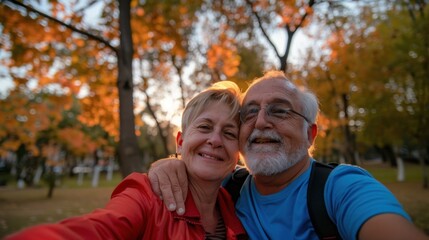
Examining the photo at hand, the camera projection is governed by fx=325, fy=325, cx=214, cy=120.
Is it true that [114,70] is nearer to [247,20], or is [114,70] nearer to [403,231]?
[247,20]

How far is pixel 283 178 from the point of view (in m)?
2.44

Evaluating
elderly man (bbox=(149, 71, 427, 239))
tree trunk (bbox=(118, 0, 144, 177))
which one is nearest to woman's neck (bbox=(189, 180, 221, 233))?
elderly man (bbox=(149, 71, 427, 239))

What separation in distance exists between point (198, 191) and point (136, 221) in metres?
0.70

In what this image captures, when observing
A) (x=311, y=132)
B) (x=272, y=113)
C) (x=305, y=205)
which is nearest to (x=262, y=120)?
(x=272, y=113)

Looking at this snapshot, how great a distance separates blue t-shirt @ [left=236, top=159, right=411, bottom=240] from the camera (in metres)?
1.69

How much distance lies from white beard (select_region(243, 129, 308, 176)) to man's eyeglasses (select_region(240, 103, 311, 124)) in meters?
0.11

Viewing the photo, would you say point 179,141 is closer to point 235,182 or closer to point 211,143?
point 211,143

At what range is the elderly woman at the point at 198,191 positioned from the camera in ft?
5.95

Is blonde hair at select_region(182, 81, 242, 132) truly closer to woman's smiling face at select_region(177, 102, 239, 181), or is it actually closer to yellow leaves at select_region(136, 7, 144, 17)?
woman's smiling face at select_region(177, 102, 239, 181)

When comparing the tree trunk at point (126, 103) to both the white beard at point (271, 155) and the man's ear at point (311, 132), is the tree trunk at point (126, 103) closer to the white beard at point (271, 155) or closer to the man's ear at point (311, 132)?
the white beard at point (271, 155)

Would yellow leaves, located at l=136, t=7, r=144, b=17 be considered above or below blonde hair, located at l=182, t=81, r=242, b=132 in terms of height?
above

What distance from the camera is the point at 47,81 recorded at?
6.52 m

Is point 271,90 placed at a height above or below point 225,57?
below

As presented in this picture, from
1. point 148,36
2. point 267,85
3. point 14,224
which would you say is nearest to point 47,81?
point 148,36
